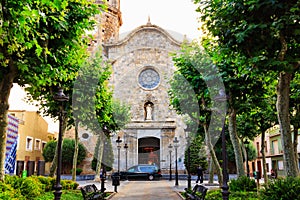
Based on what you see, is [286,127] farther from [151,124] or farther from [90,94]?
[151,124]

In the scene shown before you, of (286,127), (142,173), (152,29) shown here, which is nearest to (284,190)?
(286,127)

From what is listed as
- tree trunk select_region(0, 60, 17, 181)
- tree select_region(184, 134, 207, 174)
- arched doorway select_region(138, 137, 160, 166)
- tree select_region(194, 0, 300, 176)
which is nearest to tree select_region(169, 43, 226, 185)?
tree select_region(194, 0, 300, 176)

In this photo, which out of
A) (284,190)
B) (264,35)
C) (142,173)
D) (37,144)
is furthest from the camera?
(37,144)

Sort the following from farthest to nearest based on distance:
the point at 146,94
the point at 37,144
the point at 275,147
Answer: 1. the point at 275,147
2. the point at 37,144
3. the point at 146,94

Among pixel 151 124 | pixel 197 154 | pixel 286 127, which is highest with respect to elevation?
pixel 151 124

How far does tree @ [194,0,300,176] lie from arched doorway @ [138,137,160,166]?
80.8ft

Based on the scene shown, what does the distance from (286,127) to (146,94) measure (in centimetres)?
2486

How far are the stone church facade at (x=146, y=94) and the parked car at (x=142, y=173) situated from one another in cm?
255

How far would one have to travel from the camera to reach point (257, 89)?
12.8 meters

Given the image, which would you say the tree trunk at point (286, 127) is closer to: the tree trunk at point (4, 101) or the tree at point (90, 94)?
the tree trunk at point (4, 101)

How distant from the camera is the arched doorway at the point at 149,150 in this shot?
3256 centimetres

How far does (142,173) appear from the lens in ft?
91.0

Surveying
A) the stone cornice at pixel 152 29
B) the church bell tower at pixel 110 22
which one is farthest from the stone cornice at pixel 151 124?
the church bell tower at pixel 110 22

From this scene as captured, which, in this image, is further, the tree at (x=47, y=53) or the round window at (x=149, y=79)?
the round window at (x=149, y=79)
